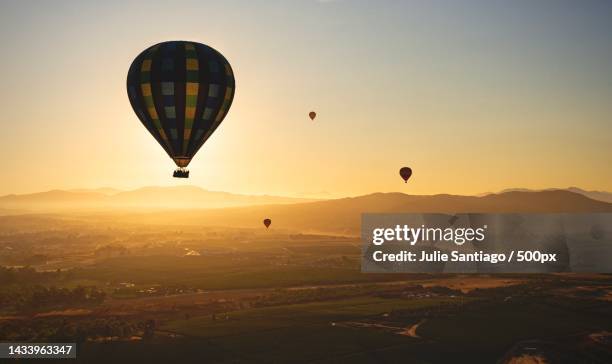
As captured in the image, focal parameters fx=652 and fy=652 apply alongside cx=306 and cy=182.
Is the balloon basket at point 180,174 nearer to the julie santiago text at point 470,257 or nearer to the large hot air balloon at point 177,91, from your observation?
the large hot air balloon at point 177,91

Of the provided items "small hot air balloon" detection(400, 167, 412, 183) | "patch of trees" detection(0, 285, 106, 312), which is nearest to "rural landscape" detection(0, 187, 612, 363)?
"patch of trees" detection(0, 285, 106, 312)

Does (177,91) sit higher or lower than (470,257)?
higher

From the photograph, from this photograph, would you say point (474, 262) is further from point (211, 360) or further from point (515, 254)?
point (211, 360)

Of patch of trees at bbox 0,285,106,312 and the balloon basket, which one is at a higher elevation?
the balloon basket

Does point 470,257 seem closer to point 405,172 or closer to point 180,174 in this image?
point 405,172

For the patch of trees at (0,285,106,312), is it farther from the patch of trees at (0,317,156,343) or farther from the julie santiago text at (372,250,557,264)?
the julie santiago text at (372,250,557,264)

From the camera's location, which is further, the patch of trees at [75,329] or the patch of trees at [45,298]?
the patch of trees at [45,298]

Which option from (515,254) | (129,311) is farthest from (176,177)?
(515,254)

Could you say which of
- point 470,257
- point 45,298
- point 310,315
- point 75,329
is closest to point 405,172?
point 310,315

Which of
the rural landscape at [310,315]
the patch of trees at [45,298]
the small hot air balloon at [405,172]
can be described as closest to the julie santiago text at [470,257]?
the rural landscape at [310,315]

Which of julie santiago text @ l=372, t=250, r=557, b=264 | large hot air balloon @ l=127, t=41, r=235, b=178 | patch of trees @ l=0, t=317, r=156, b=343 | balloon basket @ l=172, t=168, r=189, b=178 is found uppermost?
large hot air balloon @ l=127, t=41, r=235, b=178
